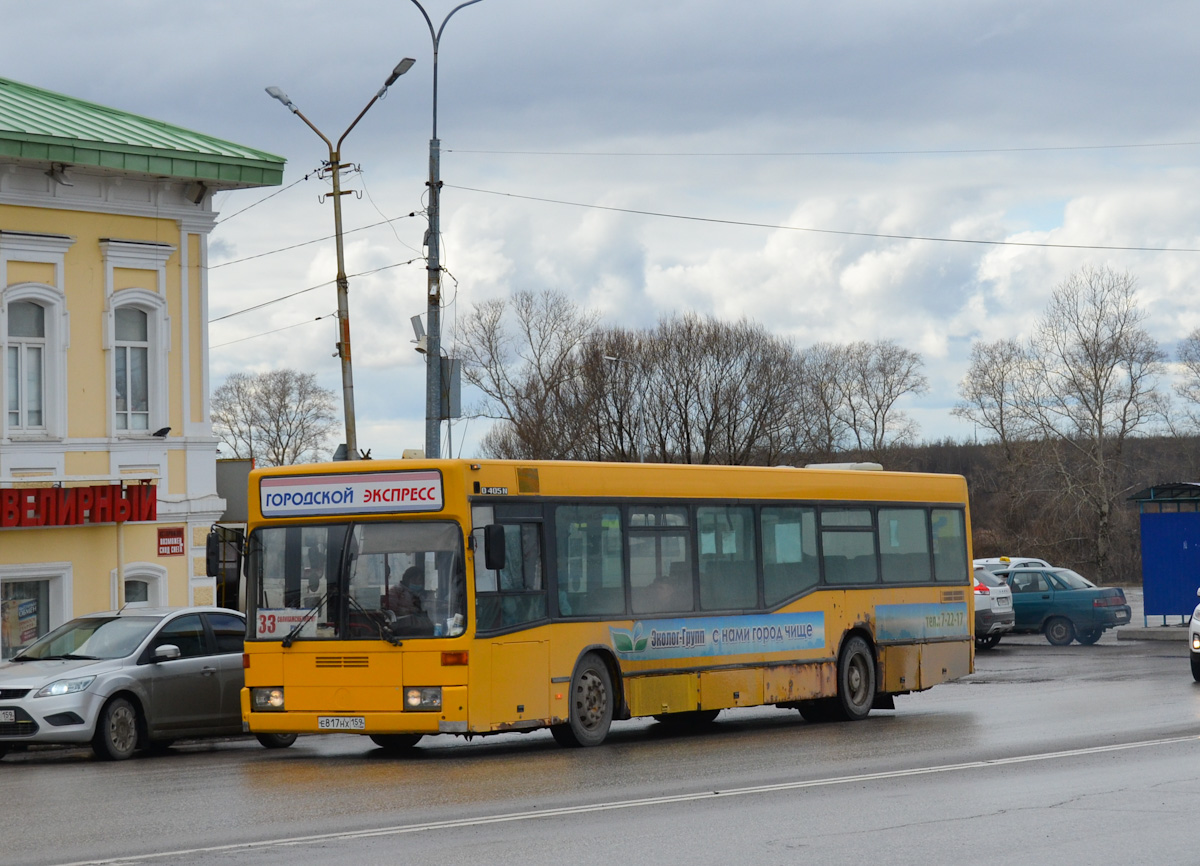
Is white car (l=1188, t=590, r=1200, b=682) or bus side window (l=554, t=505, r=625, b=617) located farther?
white car (l=1188, t=590, r=1200, b=682)

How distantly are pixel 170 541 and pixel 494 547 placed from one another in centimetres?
1242

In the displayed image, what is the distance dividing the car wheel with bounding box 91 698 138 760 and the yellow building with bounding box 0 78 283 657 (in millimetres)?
7611

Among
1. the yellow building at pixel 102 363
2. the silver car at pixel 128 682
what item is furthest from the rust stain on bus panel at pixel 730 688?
the yellow building at pixel 102 363

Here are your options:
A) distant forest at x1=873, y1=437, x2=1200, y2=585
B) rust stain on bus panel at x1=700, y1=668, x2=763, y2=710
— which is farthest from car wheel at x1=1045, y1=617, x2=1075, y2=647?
distant forest at x1=873, y1=437, x2=1200, y2=585

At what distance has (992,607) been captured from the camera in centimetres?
3191

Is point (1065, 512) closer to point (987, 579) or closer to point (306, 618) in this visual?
point (987, 579)

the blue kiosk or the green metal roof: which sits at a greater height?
the green metal roof

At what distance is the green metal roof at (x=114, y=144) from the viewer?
73.8ft

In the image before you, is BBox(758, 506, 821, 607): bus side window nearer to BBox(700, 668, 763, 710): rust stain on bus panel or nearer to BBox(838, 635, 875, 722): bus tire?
BBox(700, 668, 763, 710): rust stain on bus panel

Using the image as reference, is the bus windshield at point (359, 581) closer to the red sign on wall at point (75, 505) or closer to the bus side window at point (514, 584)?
the bus side window at point (514, 584)

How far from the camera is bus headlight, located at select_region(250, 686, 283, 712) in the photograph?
14.3 m

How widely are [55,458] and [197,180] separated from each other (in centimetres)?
482

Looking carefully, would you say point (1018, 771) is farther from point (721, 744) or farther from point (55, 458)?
point (55, 458)

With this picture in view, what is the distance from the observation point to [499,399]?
75.8m
